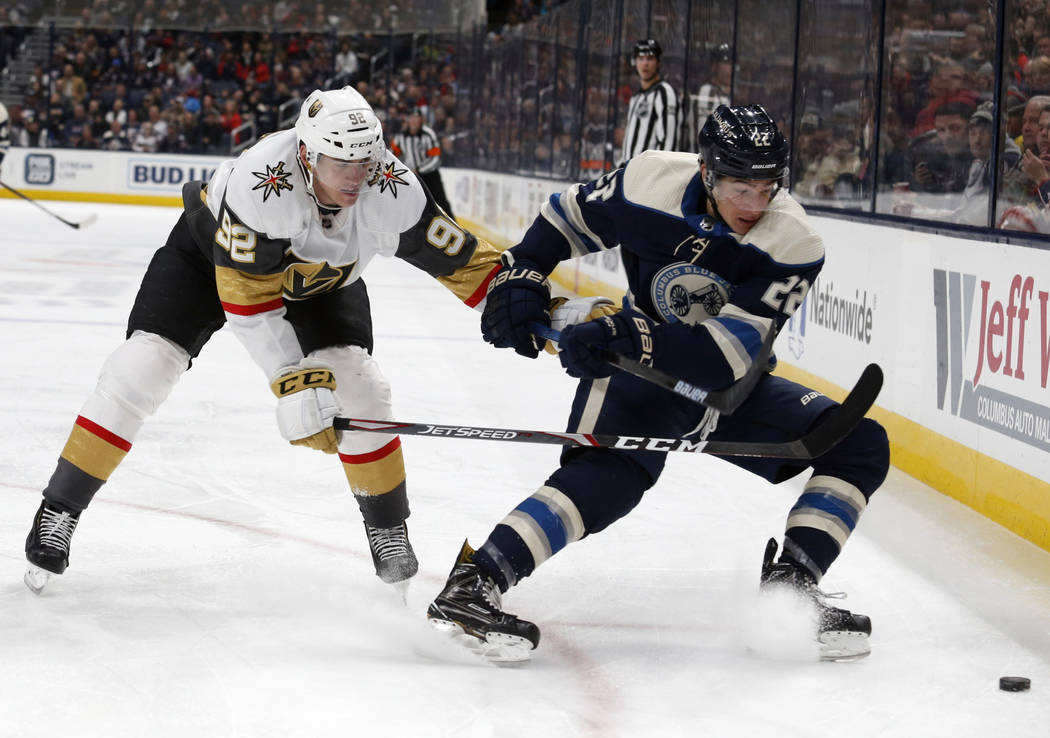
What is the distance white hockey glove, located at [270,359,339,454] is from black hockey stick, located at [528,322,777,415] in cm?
40

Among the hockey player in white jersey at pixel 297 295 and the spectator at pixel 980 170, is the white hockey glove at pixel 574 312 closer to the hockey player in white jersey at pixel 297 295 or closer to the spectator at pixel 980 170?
the hockey player in white jersey at pixel 297 295

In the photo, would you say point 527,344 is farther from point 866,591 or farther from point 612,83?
point 612,83

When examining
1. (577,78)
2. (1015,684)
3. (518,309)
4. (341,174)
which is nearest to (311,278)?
(341,174)

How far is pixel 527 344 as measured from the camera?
2.45 m

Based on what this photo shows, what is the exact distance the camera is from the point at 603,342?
2.26 metres

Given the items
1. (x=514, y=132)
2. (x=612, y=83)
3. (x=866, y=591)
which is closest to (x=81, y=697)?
(x=866, y=591)

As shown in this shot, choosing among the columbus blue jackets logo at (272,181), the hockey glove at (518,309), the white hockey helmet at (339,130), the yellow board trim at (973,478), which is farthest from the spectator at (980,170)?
the columbus blue jackets logo at (272,181)

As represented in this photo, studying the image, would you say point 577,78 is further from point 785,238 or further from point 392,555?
point 785,238

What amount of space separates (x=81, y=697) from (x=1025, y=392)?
237 cm

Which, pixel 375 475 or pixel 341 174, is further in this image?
pixel 375 475

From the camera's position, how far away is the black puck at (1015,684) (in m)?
2.24

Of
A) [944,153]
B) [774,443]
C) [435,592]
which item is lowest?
[435,592]

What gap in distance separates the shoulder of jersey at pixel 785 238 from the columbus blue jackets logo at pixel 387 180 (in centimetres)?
65

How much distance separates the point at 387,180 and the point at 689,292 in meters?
0.59
